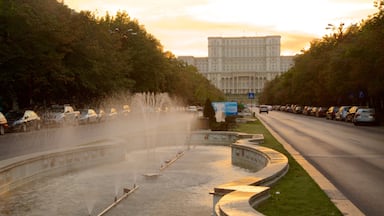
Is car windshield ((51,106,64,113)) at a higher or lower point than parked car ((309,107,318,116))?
higher

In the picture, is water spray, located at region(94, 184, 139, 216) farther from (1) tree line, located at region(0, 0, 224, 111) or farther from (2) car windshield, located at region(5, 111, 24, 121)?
(1) tree line, located at region(0, 0, 224, 111)

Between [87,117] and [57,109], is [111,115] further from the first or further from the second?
[57,109]

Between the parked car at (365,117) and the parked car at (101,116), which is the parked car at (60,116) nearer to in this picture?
the parked car at (101,116)

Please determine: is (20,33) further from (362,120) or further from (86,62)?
(362,120)

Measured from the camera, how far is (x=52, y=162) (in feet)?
54.1

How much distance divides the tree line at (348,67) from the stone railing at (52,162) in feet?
85.7

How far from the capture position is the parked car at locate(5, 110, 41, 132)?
3577 cm

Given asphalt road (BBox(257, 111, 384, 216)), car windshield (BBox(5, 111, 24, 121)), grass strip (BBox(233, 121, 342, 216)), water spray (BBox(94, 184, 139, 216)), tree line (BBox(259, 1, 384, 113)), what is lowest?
water spray (BBox(94, 184, 139, 216))

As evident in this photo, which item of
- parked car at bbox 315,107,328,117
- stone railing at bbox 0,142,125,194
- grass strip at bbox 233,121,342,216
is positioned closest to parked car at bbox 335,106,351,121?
parked car at bbox 315,107,328,117

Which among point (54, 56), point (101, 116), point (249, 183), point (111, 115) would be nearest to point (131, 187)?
point (249, 183)

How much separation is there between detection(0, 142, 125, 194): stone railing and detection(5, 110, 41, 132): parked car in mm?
17352

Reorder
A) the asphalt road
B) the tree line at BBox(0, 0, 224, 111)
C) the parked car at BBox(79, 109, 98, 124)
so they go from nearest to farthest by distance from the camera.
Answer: the asphalt road, the tree line at BBox(0, 0, 224, 111), the parked car at BBox(79, 109, 98, 124)

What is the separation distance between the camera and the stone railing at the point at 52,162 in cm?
1355

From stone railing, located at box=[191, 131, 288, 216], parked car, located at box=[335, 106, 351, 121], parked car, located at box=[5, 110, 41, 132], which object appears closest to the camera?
stone railing, located at box=[191, 131, 288, 216]
